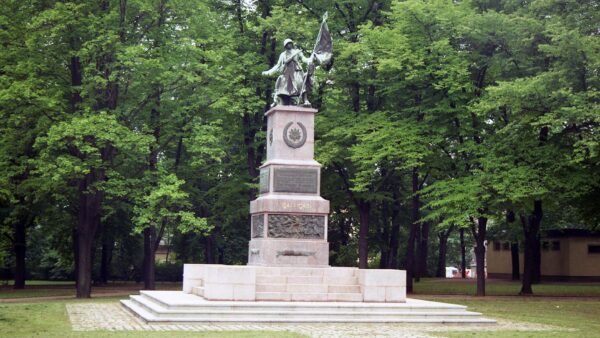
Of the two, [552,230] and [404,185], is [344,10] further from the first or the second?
[552,230]

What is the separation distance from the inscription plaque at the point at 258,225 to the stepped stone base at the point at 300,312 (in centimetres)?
333

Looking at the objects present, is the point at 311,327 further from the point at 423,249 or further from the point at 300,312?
the point at 423,249

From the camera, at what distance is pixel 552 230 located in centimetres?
5950

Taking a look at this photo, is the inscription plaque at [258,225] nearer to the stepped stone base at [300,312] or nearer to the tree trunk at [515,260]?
the stepped stone base at [300,312]

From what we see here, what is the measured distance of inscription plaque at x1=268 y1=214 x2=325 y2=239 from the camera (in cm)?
2480

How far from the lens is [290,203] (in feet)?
81.7

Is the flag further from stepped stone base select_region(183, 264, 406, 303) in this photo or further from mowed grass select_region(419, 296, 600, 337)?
mowed grass select_region(419, 296, 600, 337)

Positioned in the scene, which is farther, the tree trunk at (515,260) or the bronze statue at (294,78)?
the tree trunk at (515,260)

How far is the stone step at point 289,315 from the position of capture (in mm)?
20078

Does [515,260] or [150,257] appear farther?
[515,260]

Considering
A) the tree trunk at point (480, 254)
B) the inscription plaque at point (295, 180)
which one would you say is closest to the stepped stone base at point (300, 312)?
the inscription plaque at point (295, 180)

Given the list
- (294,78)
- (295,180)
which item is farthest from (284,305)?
(294,78)

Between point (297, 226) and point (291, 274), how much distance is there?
1715mm

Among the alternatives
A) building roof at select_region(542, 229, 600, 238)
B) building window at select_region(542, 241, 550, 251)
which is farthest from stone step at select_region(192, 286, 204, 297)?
building window at select_region(542, 241, 550, 251)
